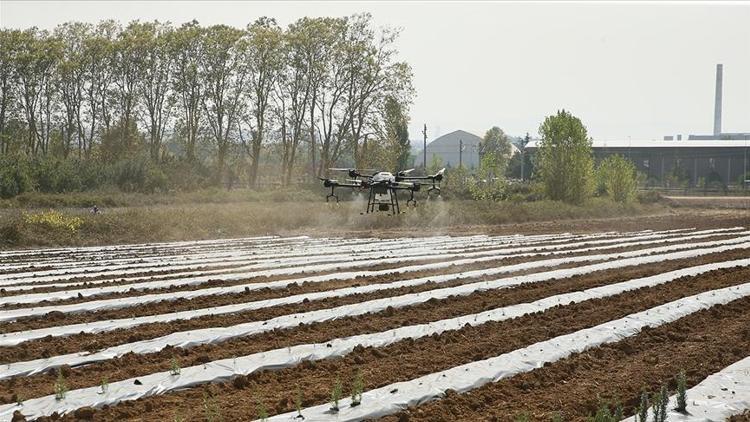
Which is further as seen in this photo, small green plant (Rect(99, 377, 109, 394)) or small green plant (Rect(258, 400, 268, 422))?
small green plant (Rect(99, 377, 109, 394))

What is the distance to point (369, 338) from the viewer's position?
10.0 m

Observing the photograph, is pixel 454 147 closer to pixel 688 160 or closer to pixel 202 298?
pixel 688 160

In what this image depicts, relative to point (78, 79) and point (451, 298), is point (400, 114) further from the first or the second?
point (451, 298)

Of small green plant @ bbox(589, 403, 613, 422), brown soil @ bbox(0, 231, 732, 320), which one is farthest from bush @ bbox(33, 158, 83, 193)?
small green plant @ bbox(589, 403, 613, 422)

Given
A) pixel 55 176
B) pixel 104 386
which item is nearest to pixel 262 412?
pixel 104 386

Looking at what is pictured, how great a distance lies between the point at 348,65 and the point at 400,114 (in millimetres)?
3840

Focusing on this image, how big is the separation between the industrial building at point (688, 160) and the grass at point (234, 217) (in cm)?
3418

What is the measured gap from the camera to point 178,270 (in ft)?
55.6

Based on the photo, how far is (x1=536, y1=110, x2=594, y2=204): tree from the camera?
141 ft

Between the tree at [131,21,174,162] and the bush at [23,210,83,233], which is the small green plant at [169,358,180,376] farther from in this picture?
the tree at [131,21,174,162]

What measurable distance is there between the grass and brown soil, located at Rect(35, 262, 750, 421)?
1630cm

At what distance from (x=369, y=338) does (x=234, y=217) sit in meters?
19.6

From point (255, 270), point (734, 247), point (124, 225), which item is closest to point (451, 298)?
point (255, 270)

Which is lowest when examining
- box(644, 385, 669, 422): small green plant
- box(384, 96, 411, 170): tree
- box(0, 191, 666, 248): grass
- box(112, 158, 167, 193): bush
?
box(0, 191, 666, 248): grass
